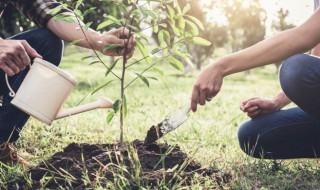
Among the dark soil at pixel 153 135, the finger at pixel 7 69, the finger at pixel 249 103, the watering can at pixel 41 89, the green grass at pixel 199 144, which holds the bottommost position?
the green grass at pixel 199 144

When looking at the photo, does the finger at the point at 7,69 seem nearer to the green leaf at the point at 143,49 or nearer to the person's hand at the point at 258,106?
the green leaf at the point at 143,49

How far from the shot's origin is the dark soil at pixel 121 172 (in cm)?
184

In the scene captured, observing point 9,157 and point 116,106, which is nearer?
point 116,106

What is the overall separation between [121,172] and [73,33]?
1094 millimetres

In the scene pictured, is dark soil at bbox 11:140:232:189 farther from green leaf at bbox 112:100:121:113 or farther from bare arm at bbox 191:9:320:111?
bare arm at bbox 191:9:320:111

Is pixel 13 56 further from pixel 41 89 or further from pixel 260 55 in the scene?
pixel 260 55

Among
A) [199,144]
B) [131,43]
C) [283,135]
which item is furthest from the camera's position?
[199,144]

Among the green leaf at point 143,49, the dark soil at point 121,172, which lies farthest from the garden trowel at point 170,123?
the green leaf at point 143,49

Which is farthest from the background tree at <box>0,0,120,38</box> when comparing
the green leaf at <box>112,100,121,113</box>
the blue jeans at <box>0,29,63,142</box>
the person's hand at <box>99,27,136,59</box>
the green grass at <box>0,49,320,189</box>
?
the green leaf at <box>112,100,121,113</box>

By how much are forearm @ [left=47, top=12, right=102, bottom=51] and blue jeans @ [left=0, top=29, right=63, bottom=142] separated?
7 cm

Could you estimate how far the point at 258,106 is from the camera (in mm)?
2607

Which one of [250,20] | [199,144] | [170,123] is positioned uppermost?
[170,123]

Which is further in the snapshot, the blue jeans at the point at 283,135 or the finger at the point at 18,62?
the blue jeans at the point at 283,135

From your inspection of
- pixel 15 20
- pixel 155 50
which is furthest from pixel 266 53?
pixel 15 20
